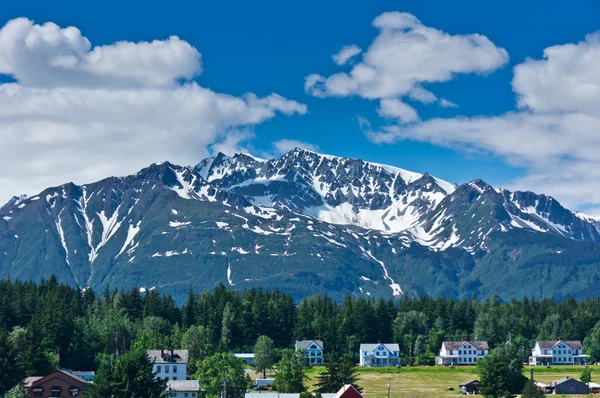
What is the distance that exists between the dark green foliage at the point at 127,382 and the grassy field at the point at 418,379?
43548 millimetres

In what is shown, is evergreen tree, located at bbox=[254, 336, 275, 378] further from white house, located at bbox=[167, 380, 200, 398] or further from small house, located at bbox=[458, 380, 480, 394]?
white house, located at bbox=[167, 380, 200, 398]

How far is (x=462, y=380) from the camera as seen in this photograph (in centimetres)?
17638

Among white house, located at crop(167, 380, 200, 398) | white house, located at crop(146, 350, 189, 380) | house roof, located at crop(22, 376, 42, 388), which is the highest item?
white house, located at crop(146, 350, 189, 380)

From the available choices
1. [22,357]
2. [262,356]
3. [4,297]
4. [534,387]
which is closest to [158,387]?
[22,357]

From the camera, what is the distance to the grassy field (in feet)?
503

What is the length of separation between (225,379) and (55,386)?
77.6ft

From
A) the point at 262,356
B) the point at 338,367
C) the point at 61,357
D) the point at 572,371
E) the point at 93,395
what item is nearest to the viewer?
the point at 93,395

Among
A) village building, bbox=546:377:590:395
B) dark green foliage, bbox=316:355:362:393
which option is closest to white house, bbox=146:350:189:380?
dark green foliage, bbox=316:355:362:393

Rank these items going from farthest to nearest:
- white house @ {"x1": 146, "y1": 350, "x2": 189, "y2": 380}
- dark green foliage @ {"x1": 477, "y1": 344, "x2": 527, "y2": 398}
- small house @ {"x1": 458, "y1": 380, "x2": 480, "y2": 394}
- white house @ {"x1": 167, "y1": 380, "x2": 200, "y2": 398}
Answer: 1. small house @ {"x1": 458, "y1": 380, "x2": 480, "y2": 394}
2. white house @ {"x1": 146, "y1": 350, "x2": 189, "y2": 380}
3. dark green foliage @ {"x1": 477, "y1": 344, "x2": 527, "y2": 398}
4. white house @ {"x1": 167, "y1": 380, "x2": 200, "y2": 398}

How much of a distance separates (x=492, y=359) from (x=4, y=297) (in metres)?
94.1

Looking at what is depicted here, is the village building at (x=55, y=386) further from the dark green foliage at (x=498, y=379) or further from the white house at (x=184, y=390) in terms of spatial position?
the dark green foliage at (x=498, y=379)

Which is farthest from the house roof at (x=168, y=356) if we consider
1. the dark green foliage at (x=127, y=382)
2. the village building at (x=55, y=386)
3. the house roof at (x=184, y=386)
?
the dark green foliage at (x=127, y=382)

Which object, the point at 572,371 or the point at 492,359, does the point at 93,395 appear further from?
the point at 572,371

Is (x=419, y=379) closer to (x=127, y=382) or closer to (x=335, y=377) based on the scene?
(x=335, y=377)
